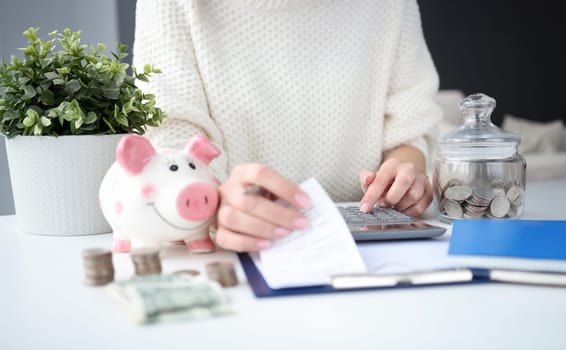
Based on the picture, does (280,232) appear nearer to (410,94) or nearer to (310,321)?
(310,321)

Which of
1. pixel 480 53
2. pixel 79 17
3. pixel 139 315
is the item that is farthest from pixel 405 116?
pixel 480 53

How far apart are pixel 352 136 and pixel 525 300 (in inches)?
30.6

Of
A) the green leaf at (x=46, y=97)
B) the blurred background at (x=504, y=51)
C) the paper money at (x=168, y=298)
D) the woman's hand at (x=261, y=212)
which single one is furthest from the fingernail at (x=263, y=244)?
the blurred background at (x=504, y=51)

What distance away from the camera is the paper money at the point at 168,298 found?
44 cm

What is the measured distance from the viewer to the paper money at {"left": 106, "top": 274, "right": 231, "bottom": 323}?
0.44 m

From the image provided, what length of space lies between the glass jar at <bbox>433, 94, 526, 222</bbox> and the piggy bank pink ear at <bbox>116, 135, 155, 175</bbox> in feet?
1.48

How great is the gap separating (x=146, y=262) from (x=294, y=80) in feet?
2.33

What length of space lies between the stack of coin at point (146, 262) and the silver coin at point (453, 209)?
Result: 1.55 feet

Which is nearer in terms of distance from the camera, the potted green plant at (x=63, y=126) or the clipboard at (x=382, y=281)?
the clipboard at (x=382, y=281)

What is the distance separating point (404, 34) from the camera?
1240 millimetres

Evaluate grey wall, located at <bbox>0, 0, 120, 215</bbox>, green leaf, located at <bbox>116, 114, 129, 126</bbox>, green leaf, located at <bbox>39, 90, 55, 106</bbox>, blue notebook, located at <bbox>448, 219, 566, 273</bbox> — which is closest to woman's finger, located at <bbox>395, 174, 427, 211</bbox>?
blue notebook, located at <bbox>448, 219, 566, 273</bbox>

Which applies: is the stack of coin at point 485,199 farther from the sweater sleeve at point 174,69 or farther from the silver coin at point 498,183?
the sweater sleeve at point 174,69

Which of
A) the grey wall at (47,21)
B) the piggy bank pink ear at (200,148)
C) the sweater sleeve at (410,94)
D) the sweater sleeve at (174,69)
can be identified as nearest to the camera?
the piggy bank pink ear at (200,148)

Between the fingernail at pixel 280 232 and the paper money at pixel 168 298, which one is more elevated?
the paper money at pixel 168 298
